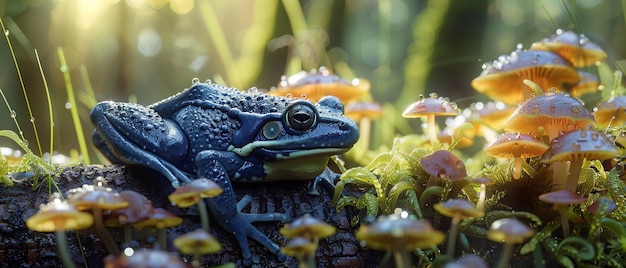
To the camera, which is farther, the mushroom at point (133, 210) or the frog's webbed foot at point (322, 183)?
the frog's webbed foot at point (322, 183)

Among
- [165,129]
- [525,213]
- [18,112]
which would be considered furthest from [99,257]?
[18,112]

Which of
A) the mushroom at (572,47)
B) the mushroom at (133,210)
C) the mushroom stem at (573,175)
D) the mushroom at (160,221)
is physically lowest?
the mushroom stem at (573,175)

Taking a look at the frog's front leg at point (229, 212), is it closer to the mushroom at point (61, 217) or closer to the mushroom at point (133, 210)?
the mushroom at point (133, 210)

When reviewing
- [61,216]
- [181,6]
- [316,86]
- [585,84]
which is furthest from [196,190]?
[181,6]

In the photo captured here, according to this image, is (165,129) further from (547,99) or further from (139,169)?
(547,99)

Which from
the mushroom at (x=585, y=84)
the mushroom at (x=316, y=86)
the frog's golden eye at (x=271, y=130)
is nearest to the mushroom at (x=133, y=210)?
the frog's golden eye at (x=271, y=130)
